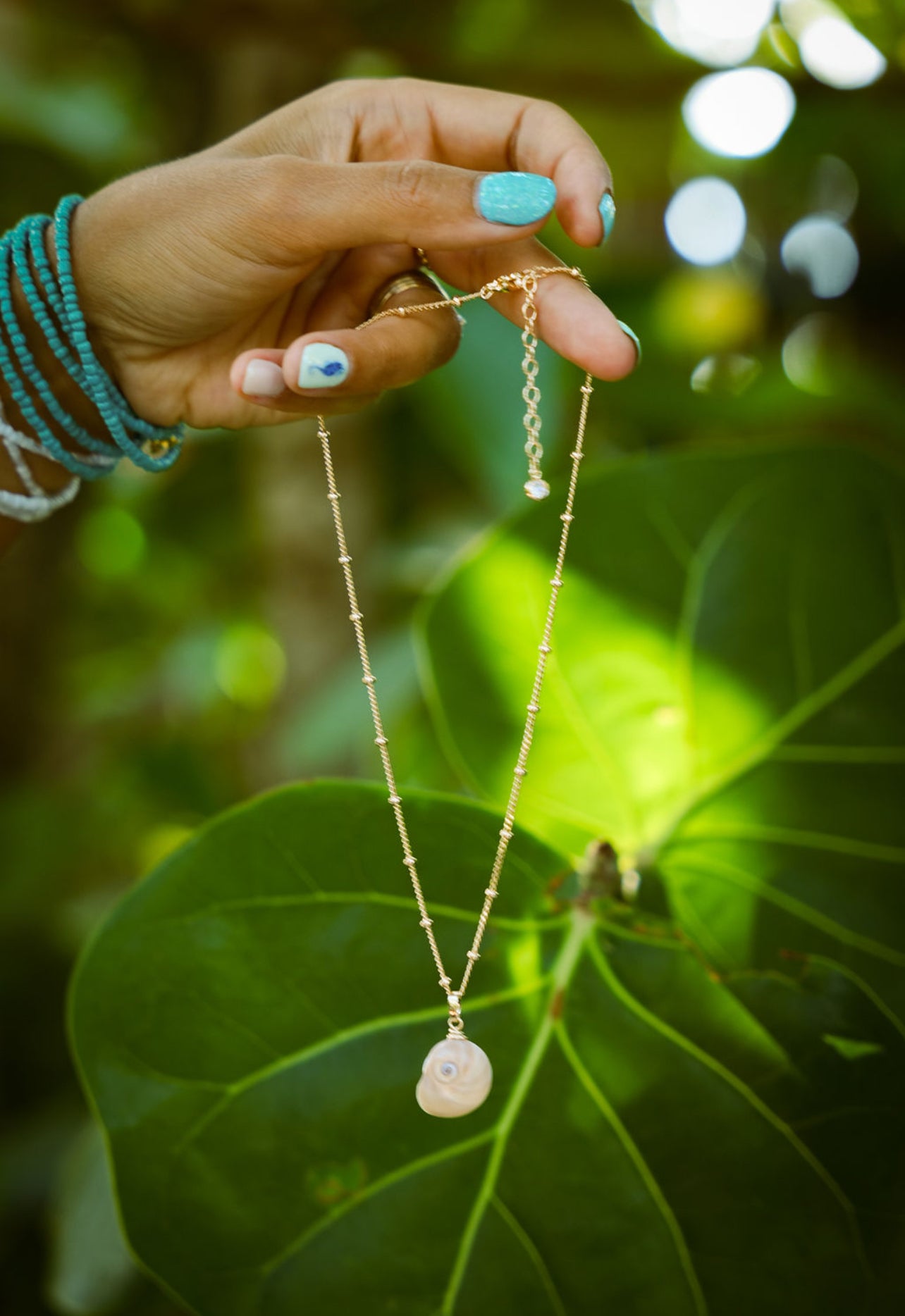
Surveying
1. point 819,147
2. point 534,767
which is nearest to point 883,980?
point 534,767

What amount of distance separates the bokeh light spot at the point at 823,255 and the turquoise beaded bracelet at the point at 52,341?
1129 millimetres

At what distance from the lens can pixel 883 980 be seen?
670 millimetres

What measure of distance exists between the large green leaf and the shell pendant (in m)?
0.07

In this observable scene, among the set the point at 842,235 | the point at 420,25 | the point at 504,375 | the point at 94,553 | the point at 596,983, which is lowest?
the point at 94,553

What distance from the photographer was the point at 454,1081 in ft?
1.91

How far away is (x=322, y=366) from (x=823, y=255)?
1207 mm

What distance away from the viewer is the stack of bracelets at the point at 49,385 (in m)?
0.68

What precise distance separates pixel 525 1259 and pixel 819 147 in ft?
4.34

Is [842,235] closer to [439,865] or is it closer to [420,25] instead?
[420,25]

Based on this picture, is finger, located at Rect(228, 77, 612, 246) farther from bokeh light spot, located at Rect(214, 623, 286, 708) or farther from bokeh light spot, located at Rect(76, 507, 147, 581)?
bokeh light spot, located at Rect(76, 507, 147, 581)

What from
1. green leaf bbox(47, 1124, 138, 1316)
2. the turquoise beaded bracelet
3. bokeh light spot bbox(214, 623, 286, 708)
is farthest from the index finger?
bokeh light spot bbox(214, 623, 286, 708)

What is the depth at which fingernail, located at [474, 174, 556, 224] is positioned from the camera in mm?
569

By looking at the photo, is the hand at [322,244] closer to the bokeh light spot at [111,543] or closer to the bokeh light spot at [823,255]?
the bokeh light spot at [823,255]

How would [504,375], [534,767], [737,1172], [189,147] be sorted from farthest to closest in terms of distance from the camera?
1. [189,147]
2. [504,375]
3. [534,767]
4. [737,1172]
